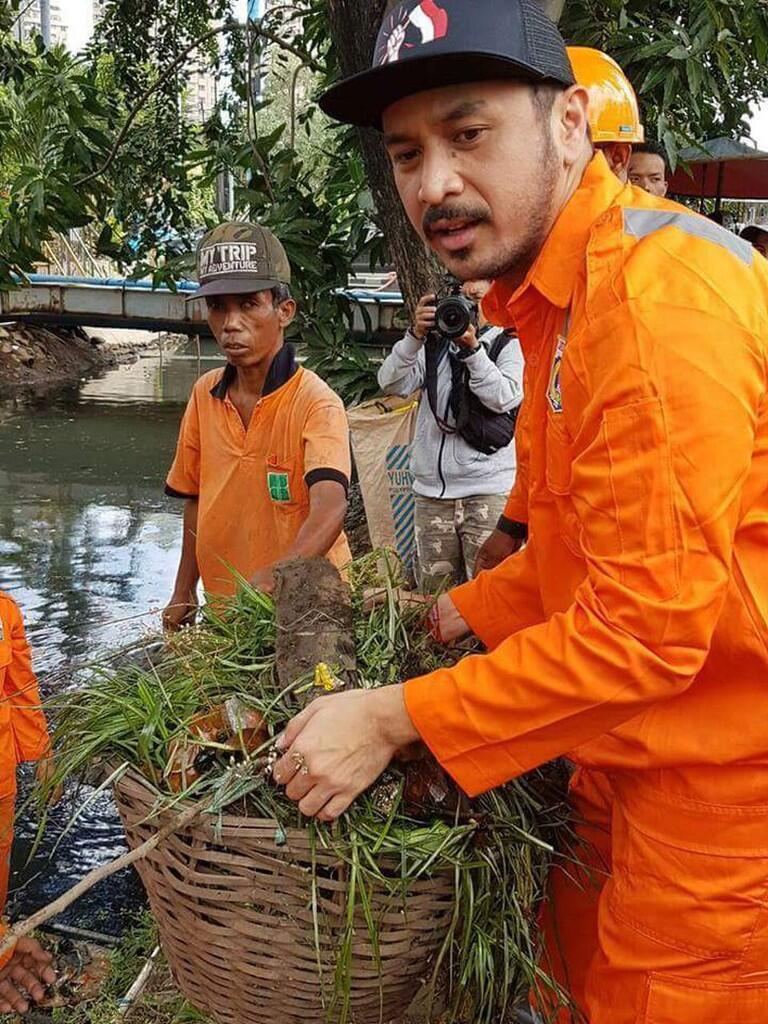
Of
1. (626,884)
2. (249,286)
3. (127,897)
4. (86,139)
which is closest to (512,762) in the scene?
(626,884)

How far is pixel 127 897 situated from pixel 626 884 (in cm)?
272

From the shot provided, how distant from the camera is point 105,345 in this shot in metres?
25.2

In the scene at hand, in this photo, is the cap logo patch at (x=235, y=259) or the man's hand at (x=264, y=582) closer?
the man's hand at (x=264, y=582)

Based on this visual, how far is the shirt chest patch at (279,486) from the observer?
137 inches

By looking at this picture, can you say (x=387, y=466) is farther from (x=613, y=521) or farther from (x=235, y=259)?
(x=613, y=521)

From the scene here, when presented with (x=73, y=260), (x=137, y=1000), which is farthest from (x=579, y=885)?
(x=73, y=260)

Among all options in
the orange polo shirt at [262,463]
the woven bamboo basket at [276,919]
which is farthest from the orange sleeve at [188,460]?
the woven bamboo basket at [276,919]

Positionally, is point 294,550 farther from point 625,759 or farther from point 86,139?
point 86,139

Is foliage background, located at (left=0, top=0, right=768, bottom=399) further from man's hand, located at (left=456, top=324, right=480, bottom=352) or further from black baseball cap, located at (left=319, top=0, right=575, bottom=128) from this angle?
black baseball cap, located at (left=319, top=0, right=575, bottom=128)

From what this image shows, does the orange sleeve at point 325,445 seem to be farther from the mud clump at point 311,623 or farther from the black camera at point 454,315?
the mud clump at point 311,623

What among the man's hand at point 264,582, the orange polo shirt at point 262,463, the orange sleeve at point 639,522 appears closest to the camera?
the orange sleeve at point 639,522

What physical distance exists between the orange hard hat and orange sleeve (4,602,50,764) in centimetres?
264

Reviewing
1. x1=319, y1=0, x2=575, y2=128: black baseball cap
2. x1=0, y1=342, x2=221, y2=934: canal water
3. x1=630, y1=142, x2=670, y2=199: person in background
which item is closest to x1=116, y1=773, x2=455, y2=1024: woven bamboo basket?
x1=0, y1=342, x2=221, y2=934: canal water

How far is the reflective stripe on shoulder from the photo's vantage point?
4.83ft
